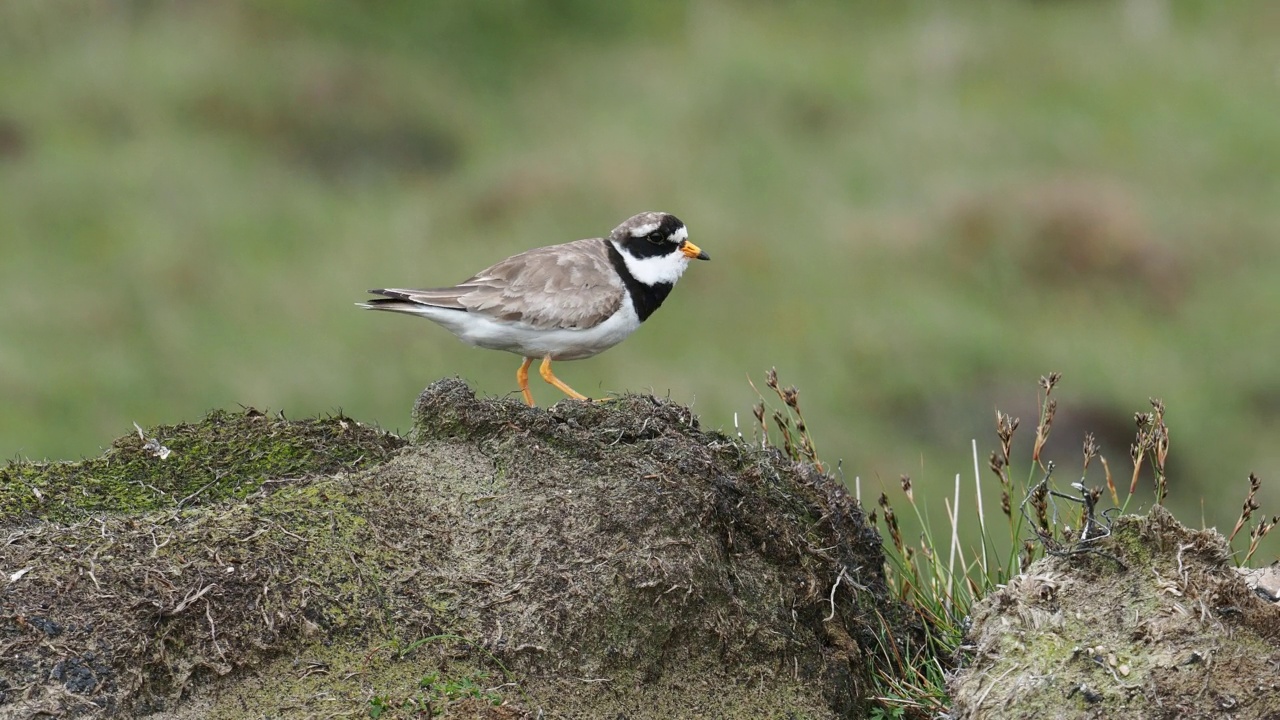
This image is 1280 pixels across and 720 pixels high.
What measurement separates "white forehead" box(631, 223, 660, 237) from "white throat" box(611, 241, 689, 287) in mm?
133

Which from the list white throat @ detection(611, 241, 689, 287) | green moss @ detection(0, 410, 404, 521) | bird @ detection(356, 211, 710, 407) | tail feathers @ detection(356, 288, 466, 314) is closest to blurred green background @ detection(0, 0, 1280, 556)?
white throat @ detection(611, 241, 689, 287)

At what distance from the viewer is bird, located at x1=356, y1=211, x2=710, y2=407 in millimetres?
9156

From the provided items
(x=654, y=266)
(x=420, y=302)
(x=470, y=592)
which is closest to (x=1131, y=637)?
(x=470, y=592)

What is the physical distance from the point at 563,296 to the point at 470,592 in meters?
3.59

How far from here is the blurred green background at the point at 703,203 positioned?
1875 centimetres

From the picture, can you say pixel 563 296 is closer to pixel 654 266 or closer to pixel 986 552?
pixel 654 266

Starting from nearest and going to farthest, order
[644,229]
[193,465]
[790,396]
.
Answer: [193,465], [790,396], [644,229]

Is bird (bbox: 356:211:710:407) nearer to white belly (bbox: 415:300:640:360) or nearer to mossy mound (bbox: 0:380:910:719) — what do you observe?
white belly (bbox: 415:300:640:360)

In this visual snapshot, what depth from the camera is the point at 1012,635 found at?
5707mm

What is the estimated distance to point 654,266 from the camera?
9.66 metres

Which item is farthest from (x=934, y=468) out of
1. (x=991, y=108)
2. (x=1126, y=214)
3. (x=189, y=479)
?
(x=189, y=479)

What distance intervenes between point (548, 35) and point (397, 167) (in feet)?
15.5

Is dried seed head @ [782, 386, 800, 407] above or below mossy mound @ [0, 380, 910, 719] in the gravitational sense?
above

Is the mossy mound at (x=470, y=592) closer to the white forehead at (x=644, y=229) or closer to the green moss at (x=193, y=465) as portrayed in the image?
the green moss at (x=193, y=465)
